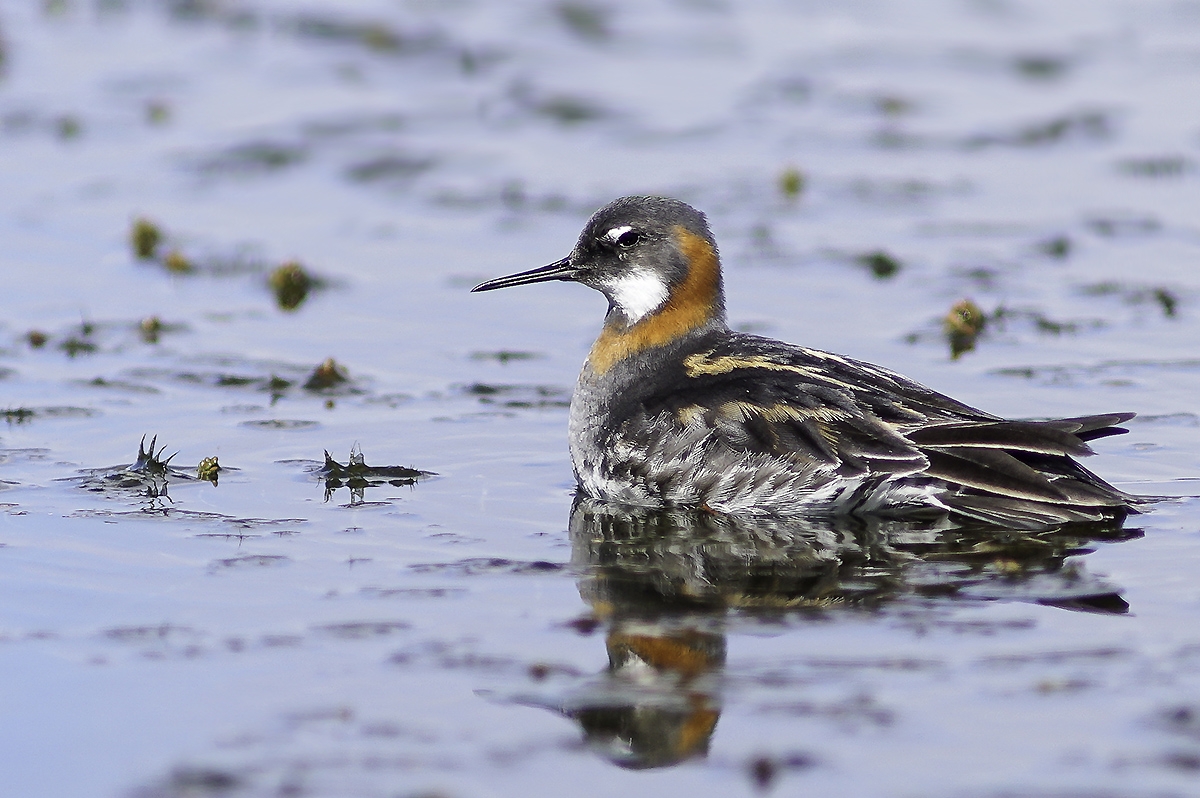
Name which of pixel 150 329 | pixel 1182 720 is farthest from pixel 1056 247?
pixel 1182 720

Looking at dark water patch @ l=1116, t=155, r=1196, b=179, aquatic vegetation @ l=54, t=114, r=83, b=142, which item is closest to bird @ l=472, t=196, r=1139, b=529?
dark water patch @ l=1116, t=155, r=1196, b=179

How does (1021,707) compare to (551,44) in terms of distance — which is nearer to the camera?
(1021,707)

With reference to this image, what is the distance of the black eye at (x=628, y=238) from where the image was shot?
874 cm

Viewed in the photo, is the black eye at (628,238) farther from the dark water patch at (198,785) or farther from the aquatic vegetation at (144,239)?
the aquatic vegetation at (144,239)

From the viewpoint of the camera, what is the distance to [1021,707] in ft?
17.8

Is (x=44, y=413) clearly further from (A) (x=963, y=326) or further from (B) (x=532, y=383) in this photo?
(A) (x=963, y=326)

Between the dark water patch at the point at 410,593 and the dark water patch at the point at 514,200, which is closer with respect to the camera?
the dark water patch at the point at 410,593

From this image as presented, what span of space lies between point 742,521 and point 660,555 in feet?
2.05

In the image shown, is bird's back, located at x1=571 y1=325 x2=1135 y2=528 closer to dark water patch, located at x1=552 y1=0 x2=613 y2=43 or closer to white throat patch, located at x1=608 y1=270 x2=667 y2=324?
white throat patch, located at x1=608 y1=270 x2=667 y2=324

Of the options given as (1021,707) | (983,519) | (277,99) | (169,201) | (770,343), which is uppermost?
(277,99)

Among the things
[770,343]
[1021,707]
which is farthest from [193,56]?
[1021,707]

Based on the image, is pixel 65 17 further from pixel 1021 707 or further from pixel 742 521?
pixel 1021 707

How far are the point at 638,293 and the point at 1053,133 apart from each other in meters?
7.61

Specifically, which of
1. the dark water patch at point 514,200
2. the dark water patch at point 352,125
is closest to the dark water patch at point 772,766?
the dark water patch at point 514,200
